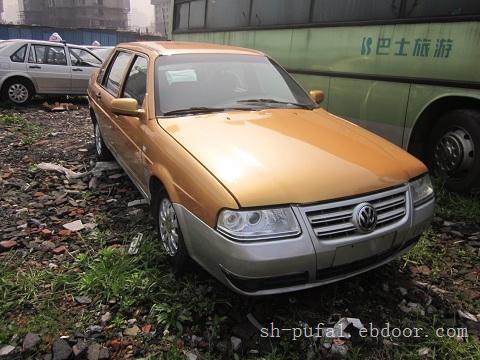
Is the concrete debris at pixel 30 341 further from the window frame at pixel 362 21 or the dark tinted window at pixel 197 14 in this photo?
the dark tinted window at pixel 197 14

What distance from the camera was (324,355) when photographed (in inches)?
101

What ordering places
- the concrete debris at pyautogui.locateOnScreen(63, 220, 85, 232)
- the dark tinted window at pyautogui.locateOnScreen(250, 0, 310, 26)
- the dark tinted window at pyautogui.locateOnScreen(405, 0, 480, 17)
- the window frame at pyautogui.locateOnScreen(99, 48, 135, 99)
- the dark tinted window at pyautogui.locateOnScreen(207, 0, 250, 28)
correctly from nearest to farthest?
the concrete debris at pyautogui.locateOnScreen(63, 220, 85, 232), the dark tinted window at pyautogui.locateOnScreen(405, 0, 480, 17), the window frame at pyautogui.locateOnScreen(99, 48, 135, 99), the dark tinted window at pyautogui.locateOnScreen(250, 0, 310, 26), the dark tinted window at pyautogui.locateOnScreen(207, 0, 250, 28)

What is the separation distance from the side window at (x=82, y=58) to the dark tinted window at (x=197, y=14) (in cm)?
361

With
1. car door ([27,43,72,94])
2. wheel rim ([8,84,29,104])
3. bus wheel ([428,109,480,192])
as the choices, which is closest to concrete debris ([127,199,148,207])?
bus wheel ([428,109,480,192])

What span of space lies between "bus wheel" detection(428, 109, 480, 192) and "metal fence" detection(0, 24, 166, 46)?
29857 mm

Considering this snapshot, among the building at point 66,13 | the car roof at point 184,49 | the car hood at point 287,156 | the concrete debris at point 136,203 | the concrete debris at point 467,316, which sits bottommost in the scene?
the concrete debris at point 136,203

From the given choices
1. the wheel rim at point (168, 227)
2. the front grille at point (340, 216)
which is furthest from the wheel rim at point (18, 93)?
the front grille at point (340, 216)

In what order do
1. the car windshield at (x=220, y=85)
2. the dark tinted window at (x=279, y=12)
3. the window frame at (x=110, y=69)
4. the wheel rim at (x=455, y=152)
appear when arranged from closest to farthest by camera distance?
the car windshield at (x=220, y=85)
the window frame at (x=110, y=69)
the wheel rim at (x=455, y=152)
the dark tinted window at (x=279, y=12)

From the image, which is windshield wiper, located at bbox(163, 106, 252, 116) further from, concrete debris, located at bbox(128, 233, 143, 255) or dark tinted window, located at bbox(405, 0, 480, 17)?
dark tinted window, located at bbox(405, 0, 480, 17)

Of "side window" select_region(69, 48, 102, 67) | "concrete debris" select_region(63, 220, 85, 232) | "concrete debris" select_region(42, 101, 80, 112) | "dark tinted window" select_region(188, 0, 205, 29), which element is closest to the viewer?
"concrete debris" select_region(63, 220, 85, 232)

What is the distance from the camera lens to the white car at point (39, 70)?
1030 centimetres

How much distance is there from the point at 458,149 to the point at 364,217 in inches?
109

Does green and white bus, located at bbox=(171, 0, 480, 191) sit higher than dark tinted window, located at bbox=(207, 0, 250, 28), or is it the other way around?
dark tinted window, located at bbox=(207, 0, 250, 28)

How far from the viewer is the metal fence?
28736 millimetres
